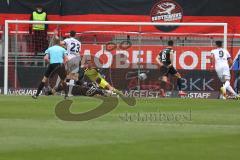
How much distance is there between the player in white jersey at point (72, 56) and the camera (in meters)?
27.0

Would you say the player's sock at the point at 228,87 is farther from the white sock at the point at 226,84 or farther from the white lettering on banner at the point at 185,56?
the white lettering on banner at the point at 185,56

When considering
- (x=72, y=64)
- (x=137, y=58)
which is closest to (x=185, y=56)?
(x=137, y=58)

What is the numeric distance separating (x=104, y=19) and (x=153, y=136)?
19.7m

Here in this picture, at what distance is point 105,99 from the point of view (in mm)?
24297

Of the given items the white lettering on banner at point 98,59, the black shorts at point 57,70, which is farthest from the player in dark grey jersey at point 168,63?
the black shorts at point 57,70

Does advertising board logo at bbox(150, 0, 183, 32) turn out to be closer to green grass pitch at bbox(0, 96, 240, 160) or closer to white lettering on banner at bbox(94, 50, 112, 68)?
white lettering on banner at bbox(94, 50, 112, 68)

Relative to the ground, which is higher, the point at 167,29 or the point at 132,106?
the point at 167,29

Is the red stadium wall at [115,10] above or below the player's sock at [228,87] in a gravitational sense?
above

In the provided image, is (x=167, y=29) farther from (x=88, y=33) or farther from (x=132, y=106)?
(x=132, y=106)

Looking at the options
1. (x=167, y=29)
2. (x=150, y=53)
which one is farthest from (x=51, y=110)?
(x=167, y=29)

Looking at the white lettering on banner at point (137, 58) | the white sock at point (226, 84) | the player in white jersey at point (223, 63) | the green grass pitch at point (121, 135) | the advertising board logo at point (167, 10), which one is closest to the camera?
the green grass pitch at point (121, 135)

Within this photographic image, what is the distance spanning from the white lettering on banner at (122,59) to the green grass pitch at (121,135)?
323 inches

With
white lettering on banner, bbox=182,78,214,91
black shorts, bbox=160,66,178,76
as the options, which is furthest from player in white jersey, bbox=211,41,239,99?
black shorts, bbox=160,66,178,76

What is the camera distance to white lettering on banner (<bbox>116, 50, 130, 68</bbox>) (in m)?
28.3
